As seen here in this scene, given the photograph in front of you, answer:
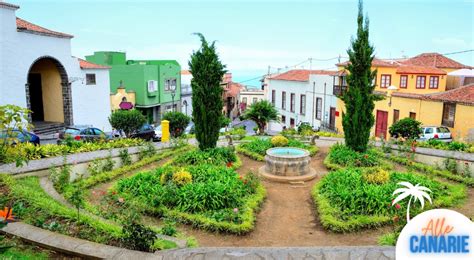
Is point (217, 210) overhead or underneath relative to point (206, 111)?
underneath

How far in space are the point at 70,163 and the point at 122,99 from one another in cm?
2330

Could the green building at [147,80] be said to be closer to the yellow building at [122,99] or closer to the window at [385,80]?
the yellow building at [122,99]

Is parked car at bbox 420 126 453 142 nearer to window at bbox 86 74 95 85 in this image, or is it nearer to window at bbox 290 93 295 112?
window at bbox 290 93 295 112

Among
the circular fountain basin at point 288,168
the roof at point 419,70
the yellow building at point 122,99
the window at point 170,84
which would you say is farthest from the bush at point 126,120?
the roof at point 419,70

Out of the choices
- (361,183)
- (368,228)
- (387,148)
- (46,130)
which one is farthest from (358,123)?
(46,130)

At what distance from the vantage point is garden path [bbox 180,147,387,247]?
7.56 metres

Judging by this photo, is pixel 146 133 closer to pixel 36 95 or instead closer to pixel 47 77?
pixel 47 77

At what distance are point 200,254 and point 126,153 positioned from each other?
8.18 metres

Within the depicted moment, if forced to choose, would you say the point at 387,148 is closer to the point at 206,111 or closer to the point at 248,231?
the point at 206,111

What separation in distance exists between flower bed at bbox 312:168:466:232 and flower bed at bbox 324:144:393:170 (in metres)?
1.72

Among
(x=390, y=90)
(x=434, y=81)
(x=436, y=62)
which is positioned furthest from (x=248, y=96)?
(x=434, y=81)

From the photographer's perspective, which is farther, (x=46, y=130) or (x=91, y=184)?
(x=46, y=130)

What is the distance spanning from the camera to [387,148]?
1477 cm

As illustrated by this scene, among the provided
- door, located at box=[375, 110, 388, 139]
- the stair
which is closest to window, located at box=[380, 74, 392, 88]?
door, located at box=[375, 110, 388, 139]
